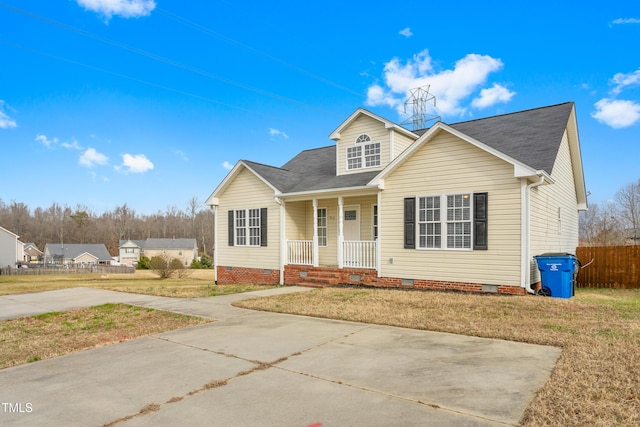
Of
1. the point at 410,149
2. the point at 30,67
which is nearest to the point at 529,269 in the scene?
the point at 410,149

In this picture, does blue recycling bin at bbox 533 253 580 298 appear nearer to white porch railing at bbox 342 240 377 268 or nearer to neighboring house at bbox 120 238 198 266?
white porch railing at bbox 342 240 377 268

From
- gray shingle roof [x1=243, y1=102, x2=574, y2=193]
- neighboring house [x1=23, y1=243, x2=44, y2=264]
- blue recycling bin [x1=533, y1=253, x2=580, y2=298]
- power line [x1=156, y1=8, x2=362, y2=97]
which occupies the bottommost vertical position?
neighboring house [x1=23, y1=243, x2=44, y2=264]

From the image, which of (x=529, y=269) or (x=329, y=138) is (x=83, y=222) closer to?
(x=329, y=138)

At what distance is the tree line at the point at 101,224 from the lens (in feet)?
273

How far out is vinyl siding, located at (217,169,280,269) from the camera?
1524cm

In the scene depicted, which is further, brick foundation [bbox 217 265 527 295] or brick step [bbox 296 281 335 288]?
brick step [bbox 296 281 335 288]

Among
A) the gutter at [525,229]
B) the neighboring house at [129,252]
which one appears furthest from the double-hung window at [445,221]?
the neighboring house at [129,252]

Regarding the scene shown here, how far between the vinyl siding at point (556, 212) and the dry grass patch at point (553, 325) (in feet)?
6.79

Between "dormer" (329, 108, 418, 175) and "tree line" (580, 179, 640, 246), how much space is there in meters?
29.3

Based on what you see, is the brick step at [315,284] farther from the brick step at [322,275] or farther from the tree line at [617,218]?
the tree line at [617,218]

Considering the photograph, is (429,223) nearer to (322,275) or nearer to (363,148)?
(322,275)

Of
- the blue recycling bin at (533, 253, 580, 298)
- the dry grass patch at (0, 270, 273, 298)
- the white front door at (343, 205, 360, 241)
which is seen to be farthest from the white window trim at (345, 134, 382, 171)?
the blue recycling bin at (533, 253, 580, 298)

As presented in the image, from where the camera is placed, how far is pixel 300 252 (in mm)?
14742

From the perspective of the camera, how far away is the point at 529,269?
10.1 meters
